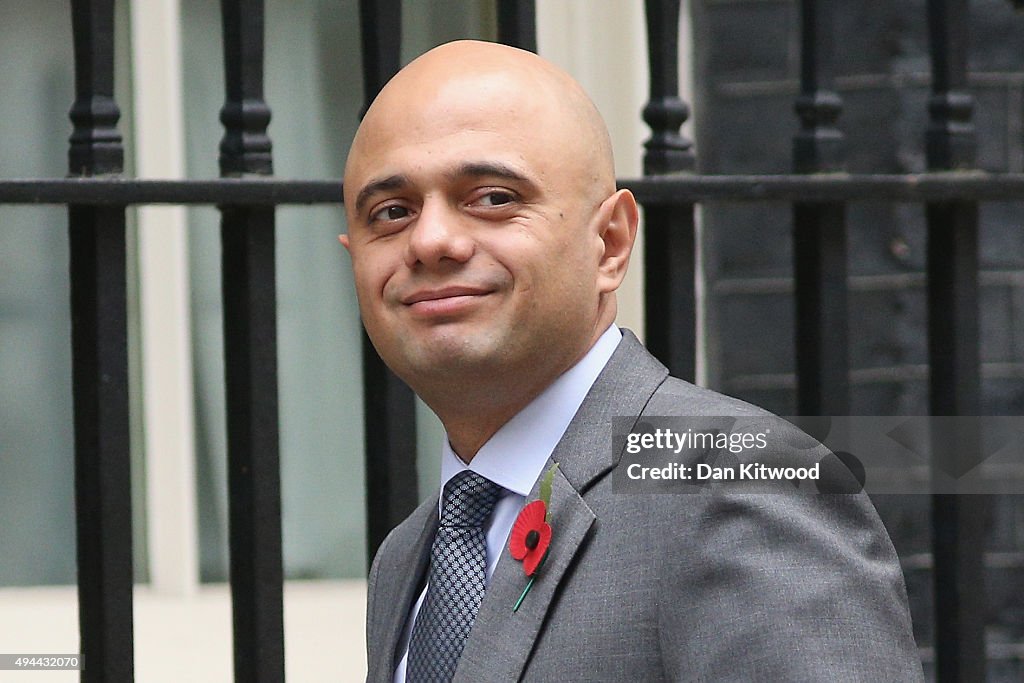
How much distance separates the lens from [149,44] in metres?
4.91

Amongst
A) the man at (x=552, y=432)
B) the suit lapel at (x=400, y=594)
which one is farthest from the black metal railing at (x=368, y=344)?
the man at (x=552, y=432)

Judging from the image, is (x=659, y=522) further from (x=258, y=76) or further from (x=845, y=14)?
(x=845, y=14)

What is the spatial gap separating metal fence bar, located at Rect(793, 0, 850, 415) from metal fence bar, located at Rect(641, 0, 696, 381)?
8.9 inches

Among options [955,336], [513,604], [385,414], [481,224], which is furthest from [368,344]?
[955,336]

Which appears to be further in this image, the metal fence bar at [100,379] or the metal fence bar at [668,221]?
the metal fence bar at [668,221]

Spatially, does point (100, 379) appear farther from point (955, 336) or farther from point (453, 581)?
point (955, 336)

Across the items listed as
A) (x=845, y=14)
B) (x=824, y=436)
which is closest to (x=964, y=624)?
(x=824, y=436)

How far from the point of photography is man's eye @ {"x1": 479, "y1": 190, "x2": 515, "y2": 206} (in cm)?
208

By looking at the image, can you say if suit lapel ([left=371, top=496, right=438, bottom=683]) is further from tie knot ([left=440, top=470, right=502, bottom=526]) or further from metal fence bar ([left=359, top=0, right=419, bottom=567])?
metal fence bar ([left=359, top=0, right=419, bottom=567])

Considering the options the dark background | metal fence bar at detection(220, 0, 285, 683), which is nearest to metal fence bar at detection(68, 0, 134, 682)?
metal fence bar at detection(220, 0, 285, 683)

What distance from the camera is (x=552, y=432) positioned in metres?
2.20

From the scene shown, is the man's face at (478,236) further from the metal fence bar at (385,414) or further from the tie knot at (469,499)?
the metal fence bar at (385,414)

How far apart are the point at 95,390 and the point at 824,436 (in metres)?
1.36

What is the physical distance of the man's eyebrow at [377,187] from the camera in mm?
2109
